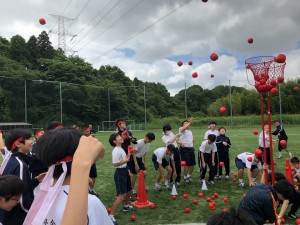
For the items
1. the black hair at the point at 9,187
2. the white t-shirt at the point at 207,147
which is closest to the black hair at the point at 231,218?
the black hair at the point at 9,187

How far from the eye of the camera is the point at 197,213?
7.17 metres

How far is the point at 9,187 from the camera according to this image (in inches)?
127

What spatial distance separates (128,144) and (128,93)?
42.0m

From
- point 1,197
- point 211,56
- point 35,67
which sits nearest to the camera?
point 1,197

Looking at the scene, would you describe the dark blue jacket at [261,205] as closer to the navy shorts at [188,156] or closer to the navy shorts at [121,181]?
the navy shorts at [121,181]

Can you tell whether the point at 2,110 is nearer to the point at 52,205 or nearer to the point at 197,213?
the point at 197,213

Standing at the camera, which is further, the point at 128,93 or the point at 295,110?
the point at 128,93

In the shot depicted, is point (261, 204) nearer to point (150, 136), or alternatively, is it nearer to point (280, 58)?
point (280, 58)

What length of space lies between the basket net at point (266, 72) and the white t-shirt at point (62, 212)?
5.09 metres

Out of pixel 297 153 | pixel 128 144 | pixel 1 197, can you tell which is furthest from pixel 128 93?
pixel 1 197

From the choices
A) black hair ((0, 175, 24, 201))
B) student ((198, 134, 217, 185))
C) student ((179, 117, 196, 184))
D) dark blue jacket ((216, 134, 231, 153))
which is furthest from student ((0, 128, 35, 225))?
dark blue jacket ((216, 134, 231, 153))

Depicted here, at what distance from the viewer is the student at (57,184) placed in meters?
1.71

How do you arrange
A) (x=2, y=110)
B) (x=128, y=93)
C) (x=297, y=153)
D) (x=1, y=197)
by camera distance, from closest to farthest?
(x=1, y=197), (x=297, y=153), (x=2, y=110), (x=128, y=93)

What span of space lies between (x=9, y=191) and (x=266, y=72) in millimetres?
5114
